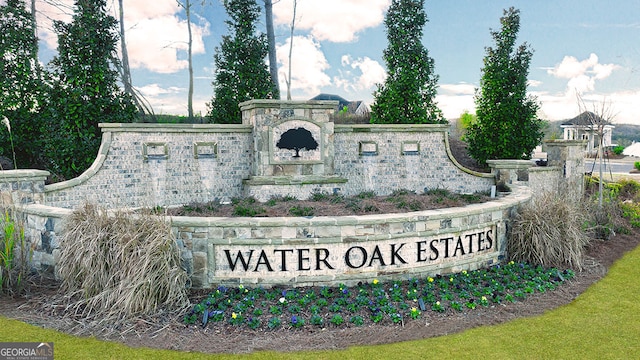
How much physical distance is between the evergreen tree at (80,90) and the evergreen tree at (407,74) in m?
8.07

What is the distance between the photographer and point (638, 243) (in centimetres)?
1009

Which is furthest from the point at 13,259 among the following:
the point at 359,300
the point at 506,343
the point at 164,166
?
the point at 506,343

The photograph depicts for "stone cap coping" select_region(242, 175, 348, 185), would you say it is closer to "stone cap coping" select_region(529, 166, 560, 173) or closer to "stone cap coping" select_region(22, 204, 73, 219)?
"stone cap coping" select_region(22, 204, 73, 219)

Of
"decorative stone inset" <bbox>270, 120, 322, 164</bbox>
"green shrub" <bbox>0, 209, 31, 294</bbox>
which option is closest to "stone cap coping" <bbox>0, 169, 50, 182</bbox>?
"green shrub" <bbox>0, 209, 31, 294</bbox>

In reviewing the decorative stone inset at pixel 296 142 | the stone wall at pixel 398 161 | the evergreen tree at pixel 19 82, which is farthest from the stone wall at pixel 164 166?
the evergreen tree at pixel 19 82

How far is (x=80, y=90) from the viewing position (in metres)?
11.8

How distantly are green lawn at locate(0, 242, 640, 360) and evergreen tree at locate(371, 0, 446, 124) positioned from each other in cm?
969

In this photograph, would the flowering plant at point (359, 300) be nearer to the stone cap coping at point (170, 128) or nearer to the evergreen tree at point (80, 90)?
the stone cap coping at point (170, 128)

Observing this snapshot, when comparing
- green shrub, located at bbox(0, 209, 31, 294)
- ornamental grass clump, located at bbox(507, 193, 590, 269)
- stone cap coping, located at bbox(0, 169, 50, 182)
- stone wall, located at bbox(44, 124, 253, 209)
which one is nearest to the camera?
green shrub, located at bbox(0, 209, 31, 294)

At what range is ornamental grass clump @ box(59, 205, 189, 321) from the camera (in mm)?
5469

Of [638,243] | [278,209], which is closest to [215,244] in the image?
[278,209]

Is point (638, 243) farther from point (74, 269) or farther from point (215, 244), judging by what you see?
point (74, 269)

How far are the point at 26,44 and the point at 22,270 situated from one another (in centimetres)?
938

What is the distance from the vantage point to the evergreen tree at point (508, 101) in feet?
52.5
